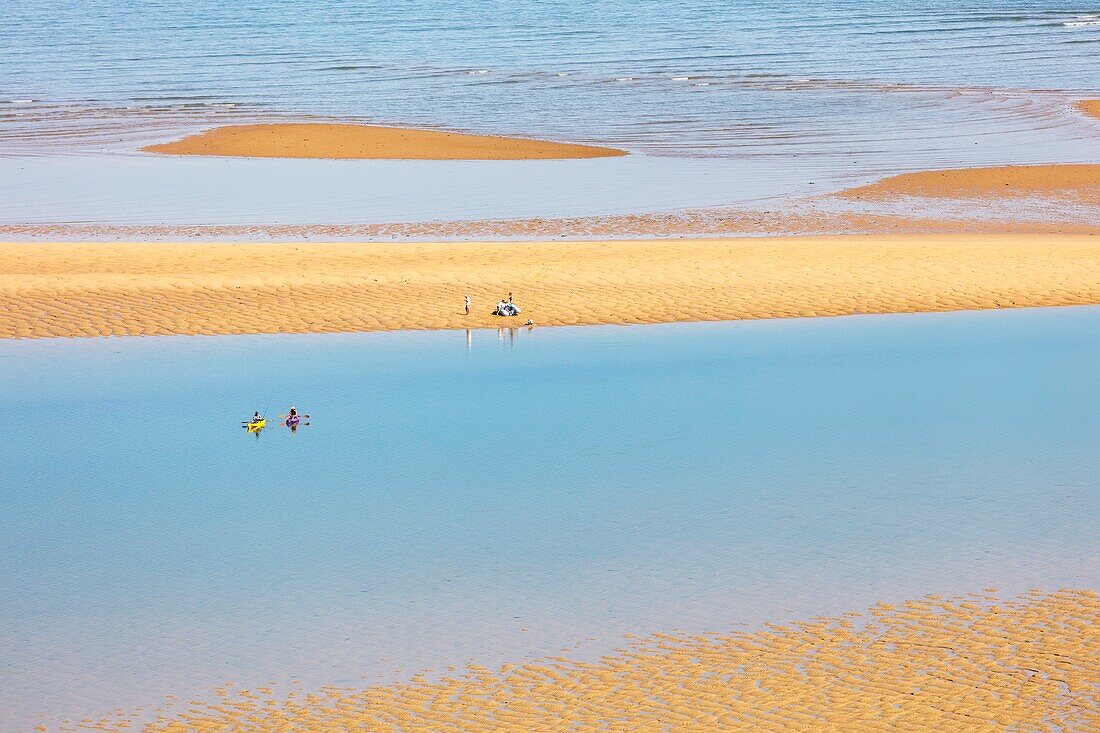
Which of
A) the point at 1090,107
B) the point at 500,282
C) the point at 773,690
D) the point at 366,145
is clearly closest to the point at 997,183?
the point at 1090,107

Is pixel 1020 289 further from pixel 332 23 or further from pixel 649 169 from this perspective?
pixel 332 23

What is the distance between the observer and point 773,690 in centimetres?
774

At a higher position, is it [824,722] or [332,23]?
[332,23]

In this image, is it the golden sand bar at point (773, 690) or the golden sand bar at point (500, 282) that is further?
the golden sand bar at point (500, 282)

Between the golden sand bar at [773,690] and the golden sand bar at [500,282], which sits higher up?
the golden sand bar at [500,282]

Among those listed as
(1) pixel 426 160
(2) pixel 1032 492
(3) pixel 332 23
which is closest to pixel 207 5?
(3) pixel 332 23

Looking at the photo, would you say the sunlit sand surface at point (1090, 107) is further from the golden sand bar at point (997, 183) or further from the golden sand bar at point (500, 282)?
the golden sand bar at point (500, 282)

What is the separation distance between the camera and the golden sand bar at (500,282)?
704 inches

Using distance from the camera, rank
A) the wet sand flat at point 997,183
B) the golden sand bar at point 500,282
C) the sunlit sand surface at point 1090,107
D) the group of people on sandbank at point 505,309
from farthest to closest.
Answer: the sunlit sand surface at point 1090,107 < the wet sand flat at point 997,183 < the golden sand bar at point 500,282 < the group of people on sandbank at point 505,309

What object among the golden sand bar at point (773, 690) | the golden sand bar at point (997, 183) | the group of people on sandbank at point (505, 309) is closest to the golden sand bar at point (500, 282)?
the group of people on sandbank at point (505, 309)

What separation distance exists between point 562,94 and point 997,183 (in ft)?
60.1

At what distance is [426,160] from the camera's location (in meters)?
32.1

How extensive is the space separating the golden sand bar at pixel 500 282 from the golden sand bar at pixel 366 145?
1104cm

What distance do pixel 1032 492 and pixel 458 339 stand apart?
7683 mm
